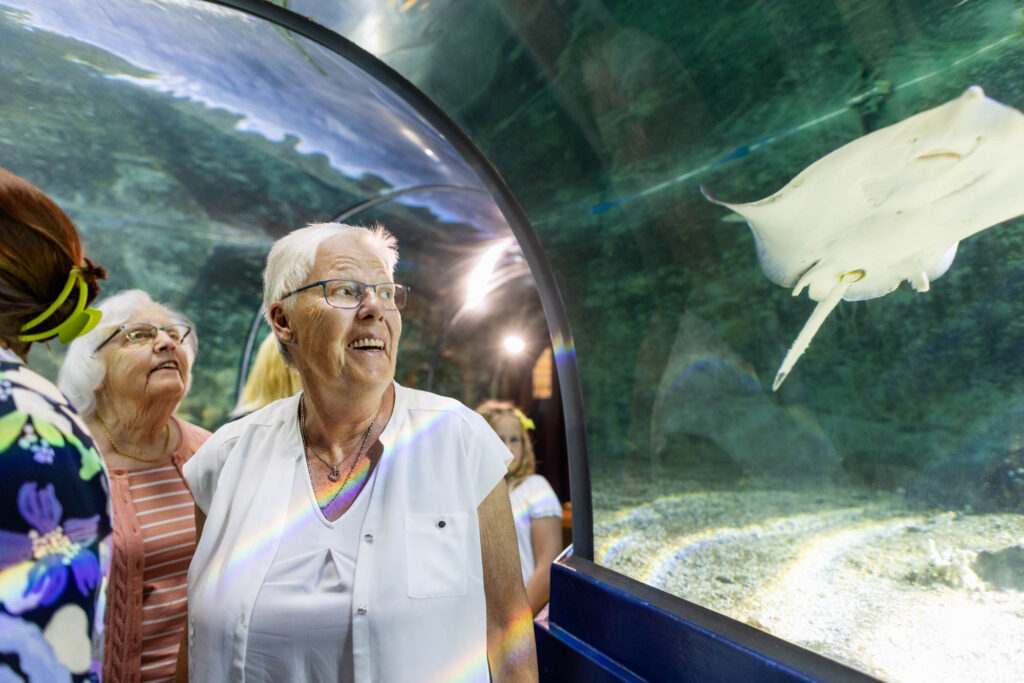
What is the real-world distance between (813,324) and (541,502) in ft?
4.72

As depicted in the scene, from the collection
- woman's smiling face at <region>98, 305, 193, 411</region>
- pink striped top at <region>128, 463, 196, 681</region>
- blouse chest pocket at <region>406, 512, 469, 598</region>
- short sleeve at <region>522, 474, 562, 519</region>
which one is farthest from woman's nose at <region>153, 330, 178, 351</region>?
short sleeve at <region>522, 474, 562, 519</region>

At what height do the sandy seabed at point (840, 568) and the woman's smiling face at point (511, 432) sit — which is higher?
the woman's smiling face at point (511, 432)

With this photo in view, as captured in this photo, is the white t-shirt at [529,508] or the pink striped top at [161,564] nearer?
the pink striped top at [161,564]

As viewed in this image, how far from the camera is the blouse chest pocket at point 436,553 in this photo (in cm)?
99

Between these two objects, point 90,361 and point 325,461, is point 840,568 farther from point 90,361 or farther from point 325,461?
point 90,361

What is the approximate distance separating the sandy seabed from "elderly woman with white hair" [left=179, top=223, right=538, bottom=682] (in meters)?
0.71

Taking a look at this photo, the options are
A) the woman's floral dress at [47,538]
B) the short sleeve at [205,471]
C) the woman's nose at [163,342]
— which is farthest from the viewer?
the woman's nose at [163,342]

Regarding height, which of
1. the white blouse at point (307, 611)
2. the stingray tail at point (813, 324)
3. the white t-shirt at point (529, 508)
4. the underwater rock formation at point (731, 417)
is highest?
the stingray tail at point (813, 324)

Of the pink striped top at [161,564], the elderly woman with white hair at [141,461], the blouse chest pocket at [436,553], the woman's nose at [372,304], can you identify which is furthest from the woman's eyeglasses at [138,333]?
the blouse chest pocket at [436,553]

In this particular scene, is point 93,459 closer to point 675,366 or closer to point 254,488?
point 254,488

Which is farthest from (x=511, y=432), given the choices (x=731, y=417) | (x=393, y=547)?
(x=393, y=547)

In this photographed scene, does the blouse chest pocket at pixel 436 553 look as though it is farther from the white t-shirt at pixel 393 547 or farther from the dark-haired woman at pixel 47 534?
the dark-haired woman at pixel 47 534

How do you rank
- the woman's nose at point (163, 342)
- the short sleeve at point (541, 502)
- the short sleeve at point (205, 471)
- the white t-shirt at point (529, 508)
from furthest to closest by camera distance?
the short sleeve at point (541, 502) < the white t-shirt at point (529, 508) < the woman's nose at point (163, 342) < the short sleeve at point (205, 471)

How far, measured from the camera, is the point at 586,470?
1.88 m
